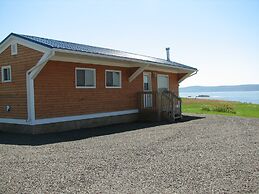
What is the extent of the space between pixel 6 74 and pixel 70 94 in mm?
3012

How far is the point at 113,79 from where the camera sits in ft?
48.3

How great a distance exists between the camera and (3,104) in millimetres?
12703

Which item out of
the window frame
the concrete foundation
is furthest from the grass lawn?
the window frame

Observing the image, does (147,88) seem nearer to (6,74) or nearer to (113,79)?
(113,79)

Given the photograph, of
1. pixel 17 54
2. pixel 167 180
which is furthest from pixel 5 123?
pixel 167 180

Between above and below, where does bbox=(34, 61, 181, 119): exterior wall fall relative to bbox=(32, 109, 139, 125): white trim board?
above

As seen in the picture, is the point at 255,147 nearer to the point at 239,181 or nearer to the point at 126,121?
the point at 239,181

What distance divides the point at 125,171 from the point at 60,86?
282 inches

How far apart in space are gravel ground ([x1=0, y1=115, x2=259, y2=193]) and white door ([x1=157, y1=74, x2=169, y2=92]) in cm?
890

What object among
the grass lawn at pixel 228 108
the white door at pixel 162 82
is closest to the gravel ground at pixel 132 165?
the white door at pixel 162 82

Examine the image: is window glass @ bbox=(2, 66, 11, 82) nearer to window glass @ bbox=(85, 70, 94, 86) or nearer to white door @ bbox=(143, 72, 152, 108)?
window glass @ bbox=(85, 70, 94, 86)

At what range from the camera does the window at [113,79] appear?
14281 mm

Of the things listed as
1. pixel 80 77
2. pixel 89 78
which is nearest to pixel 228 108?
pixel 89 78

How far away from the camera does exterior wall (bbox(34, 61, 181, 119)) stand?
1135 cm
